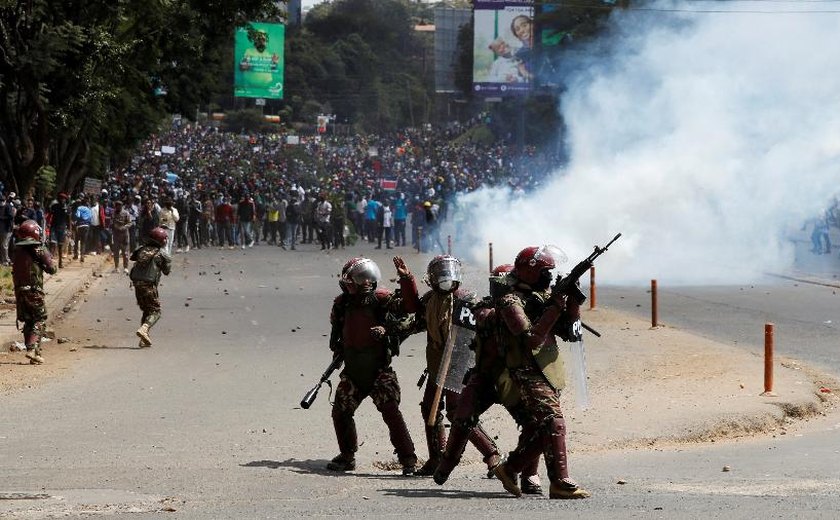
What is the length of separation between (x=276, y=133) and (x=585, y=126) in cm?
6608

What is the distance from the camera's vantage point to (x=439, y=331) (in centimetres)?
932

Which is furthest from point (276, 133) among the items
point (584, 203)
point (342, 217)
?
point (584, 203)

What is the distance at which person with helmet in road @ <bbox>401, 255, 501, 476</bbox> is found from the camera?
9.22 meters

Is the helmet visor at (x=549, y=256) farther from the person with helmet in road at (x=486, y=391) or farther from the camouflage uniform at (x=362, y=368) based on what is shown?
the camouflage uniform at (x=362, y=368)

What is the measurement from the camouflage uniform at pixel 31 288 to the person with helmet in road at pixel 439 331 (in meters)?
7.55

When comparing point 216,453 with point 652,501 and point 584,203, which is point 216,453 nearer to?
point 652,501

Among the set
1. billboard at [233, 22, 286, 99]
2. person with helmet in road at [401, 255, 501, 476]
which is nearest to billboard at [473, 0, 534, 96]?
billboard at [233, 22, 286, 99]

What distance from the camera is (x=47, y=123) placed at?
27469 millimetres

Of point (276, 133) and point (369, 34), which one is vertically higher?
point (369, 34)

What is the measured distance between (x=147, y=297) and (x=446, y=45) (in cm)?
8548

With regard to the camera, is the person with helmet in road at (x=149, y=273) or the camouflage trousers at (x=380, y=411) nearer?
the camouflage trousers at (x=380, y=411)

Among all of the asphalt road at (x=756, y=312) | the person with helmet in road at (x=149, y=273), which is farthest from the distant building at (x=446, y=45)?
the person with helmet in road at (x=149, y=273)

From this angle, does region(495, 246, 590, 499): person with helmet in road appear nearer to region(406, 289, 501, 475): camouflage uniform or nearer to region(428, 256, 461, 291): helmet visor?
region(406, 289, 501, 475): camouflage uniform

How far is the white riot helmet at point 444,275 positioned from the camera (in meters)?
9.23
